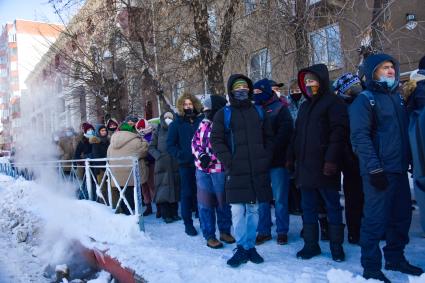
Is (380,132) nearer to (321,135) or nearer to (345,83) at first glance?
(321,135)

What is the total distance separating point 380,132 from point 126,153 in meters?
4.22

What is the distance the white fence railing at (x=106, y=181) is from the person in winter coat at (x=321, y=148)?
2.52 m

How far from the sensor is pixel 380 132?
3.46 meters

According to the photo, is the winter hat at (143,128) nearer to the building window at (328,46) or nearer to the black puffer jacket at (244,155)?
the black puffer jacket at (244,155)

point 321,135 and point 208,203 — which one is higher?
point 321,135

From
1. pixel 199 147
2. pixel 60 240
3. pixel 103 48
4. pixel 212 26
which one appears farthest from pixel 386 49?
pixel 103 48

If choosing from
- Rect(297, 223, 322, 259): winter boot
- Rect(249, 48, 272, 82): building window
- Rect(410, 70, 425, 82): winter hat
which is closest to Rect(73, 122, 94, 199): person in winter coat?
Rect(249, 48, 272, 82): building window

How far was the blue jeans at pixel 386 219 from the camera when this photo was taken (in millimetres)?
3436

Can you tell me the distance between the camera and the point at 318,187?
3.95m

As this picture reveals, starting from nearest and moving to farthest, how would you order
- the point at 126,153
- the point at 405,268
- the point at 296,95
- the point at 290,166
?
the point at 405,268 < the point at 290,166 < the point at 296,95 < the point at 126,153

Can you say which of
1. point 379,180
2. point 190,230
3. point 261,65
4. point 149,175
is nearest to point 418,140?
point 379,180

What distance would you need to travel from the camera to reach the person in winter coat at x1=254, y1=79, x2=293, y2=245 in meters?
4.68

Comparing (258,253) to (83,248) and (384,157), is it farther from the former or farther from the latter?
(83,248)

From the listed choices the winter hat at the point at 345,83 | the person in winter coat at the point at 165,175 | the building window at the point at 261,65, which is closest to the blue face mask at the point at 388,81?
the winter hat at the point at 345,83
